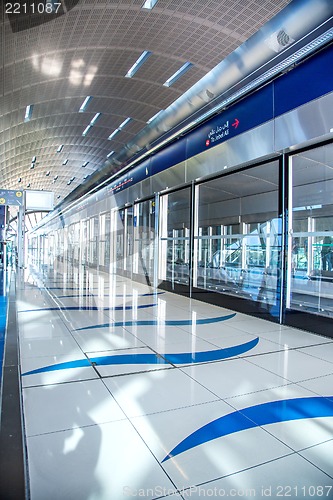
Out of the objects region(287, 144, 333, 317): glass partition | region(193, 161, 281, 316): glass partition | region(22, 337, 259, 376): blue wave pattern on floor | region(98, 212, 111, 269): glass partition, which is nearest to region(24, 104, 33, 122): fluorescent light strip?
region(98, 212, 111, 269): glass partition

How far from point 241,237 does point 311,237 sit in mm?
2301

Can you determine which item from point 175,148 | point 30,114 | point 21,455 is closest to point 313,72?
point 175,148

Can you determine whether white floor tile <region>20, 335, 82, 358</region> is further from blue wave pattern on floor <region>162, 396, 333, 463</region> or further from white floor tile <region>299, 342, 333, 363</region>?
white floor tile <region>299, 342, 333, 363</region>

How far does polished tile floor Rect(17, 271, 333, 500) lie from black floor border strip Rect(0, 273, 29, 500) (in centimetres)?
5

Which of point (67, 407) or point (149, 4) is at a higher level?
point (149, 4)

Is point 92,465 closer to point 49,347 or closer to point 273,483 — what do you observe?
point 273,483

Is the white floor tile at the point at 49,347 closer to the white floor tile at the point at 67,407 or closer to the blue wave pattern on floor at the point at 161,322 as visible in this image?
the blue wave pattern on floor at the point at 161,322

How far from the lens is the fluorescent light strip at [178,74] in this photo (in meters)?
9.57

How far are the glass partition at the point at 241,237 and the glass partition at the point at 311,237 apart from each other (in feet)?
1.35

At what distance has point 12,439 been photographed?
1704 millimetres

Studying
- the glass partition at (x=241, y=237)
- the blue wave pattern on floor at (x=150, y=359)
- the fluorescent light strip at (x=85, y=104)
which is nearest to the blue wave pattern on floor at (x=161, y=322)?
the glass partition at (x=241, y=237)

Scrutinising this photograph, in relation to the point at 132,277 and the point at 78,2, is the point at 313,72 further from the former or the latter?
the point at 132,277

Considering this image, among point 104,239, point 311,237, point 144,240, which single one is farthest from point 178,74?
point 104,239

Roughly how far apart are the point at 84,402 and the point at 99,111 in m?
12.8
